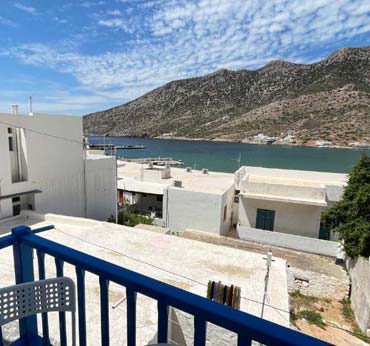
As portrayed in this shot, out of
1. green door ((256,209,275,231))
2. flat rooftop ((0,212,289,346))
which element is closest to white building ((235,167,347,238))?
green door ((256,209,275,231))

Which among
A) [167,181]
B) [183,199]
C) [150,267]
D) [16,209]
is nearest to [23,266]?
[150,267]

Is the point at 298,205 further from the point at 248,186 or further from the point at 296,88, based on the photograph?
the point at 296,88

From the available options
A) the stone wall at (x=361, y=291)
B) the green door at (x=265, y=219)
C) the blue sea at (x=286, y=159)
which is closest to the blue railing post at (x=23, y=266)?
the stone wall at (x=361, y=291)

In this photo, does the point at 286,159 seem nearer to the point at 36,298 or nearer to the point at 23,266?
the point at 23,266

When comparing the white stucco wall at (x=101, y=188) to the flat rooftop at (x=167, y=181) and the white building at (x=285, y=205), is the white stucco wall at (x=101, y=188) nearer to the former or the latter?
the flat rooftop at (x=167, y=181)

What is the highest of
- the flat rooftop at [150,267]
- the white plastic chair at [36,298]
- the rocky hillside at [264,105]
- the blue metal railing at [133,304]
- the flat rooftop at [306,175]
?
the rocky hillside at [264,105]

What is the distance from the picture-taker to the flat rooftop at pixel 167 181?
19.5 m

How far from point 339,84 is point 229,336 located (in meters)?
113

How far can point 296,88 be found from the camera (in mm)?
116875

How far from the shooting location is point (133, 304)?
174 cm

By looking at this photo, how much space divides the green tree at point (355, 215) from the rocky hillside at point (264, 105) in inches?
3239

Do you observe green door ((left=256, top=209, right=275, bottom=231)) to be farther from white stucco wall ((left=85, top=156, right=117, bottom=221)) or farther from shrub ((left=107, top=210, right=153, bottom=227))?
white stucco wall ((left=85, top=156, right=117, bottom=221))

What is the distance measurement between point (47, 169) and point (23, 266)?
12547mm

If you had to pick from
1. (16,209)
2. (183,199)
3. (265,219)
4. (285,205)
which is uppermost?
(16,209)
